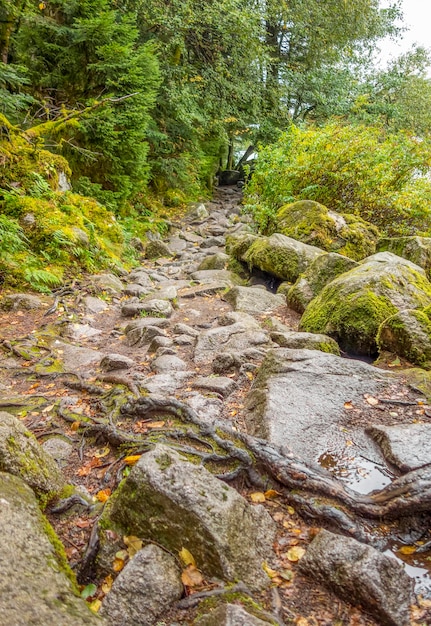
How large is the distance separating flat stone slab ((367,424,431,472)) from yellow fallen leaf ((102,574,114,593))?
1.91 m

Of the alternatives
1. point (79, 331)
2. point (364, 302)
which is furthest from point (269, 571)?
point (79, 331)

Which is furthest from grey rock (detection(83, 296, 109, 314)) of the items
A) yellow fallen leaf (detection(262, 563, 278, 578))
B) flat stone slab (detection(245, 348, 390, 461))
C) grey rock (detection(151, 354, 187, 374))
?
yellow fallen leaf (detection(262, 563, 278, 578))

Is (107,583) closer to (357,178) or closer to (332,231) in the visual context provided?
(332,231)

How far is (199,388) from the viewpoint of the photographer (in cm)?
397

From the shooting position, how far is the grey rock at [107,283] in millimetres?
7328

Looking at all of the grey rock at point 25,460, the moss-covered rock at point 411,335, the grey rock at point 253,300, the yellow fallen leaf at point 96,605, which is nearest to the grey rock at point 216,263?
the grey rock at point 253,300

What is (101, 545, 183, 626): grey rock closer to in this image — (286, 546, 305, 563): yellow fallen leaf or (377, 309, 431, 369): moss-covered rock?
(286, 546, 305, 563): yellow fallen leaf

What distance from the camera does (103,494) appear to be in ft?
8.32

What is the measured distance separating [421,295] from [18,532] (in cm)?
509

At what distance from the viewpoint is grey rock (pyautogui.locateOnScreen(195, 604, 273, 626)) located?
5.08 feet

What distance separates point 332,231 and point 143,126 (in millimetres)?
6104

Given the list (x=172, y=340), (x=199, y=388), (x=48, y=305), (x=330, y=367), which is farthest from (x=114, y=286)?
(x=330, y=367)

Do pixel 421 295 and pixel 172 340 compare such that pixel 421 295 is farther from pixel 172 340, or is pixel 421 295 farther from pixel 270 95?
pixel 270 95

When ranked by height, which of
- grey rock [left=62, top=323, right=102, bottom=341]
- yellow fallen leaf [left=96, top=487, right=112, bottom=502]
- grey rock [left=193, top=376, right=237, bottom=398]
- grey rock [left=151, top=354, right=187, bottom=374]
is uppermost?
grey rock [left=193, top=376, right=237, bottom=398]
